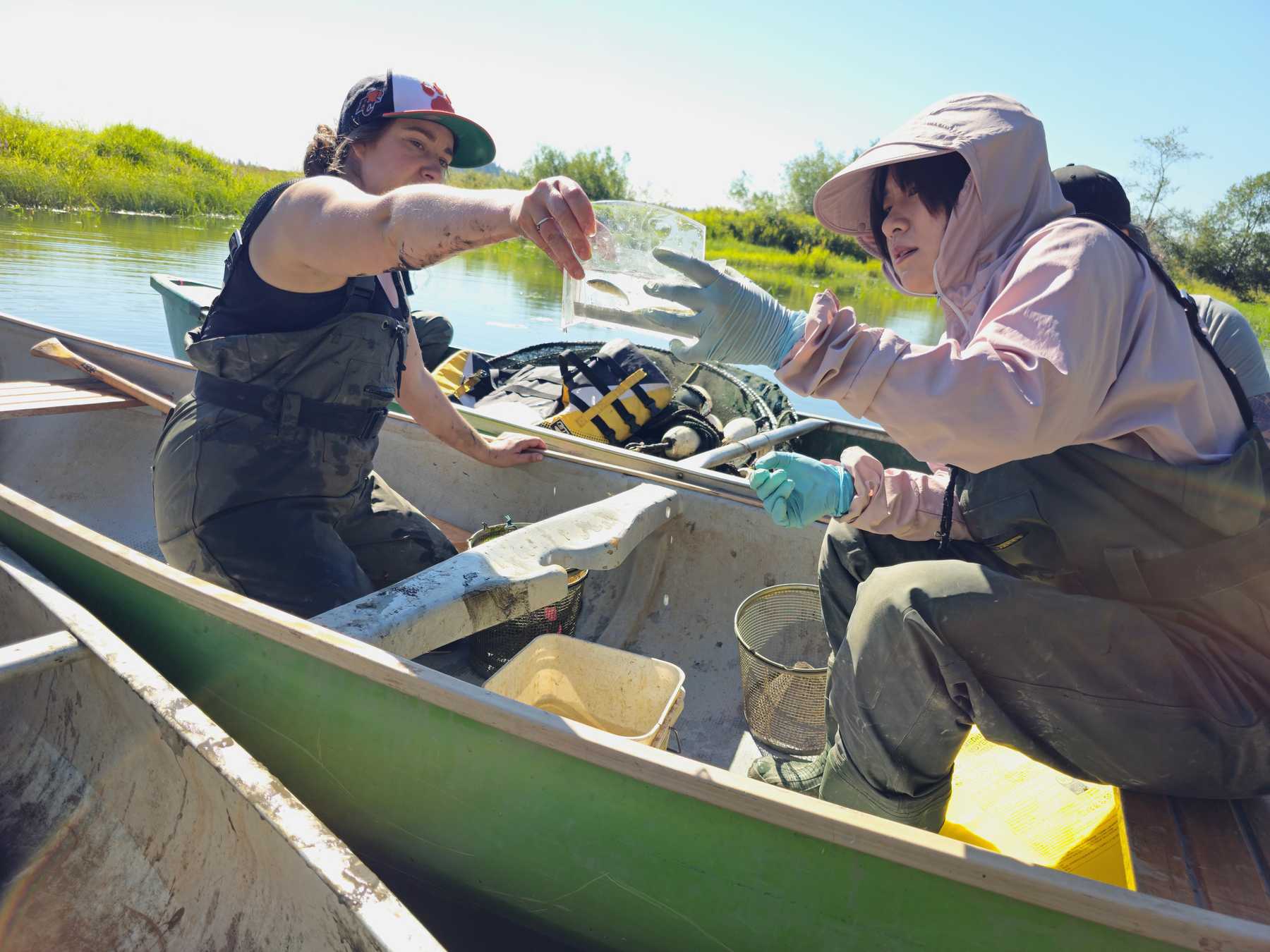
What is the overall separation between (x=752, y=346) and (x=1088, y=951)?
1154mm

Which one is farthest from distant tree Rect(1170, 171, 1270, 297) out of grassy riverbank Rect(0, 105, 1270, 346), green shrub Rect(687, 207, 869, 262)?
green shrub Rect(687, 207, 869, 262)

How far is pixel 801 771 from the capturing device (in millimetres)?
2002

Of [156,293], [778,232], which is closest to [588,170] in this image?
[778,232]

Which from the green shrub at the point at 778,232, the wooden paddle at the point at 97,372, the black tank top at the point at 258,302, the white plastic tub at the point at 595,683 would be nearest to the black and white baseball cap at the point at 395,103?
the black tank top at the point at 258,302

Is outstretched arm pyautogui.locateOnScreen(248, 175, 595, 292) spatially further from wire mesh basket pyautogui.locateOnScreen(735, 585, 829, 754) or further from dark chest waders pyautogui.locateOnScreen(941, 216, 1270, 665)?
wire mesh basket pyautogui.locateOnScreen(735, 585, 829, 754)

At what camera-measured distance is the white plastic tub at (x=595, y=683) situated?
242 centimetres

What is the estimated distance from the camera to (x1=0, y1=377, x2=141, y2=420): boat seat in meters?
3.64

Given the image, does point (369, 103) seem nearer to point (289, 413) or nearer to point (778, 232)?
point (289, 413)

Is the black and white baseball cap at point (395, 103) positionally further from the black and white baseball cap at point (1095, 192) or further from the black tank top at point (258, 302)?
the black and white baseball cap at point (1095, 192)

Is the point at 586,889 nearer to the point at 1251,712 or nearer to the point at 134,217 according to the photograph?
the point at 1251,712

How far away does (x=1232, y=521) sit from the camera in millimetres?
1304

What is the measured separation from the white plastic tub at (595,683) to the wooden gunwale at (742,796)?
73 centimetres

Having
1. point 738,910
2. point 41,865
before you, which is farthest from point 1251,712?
point 41,865

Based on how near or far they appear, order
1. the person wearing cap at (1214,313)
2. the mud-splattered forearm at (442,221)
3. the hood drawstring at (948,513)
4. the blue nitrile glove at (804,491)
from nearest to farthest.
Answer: the mud-splattered forearm at (442,221) → the hood drawstring at (948,513) → the blue nitrile glove at (804,491) → the person wearing cap at (1214,313)
